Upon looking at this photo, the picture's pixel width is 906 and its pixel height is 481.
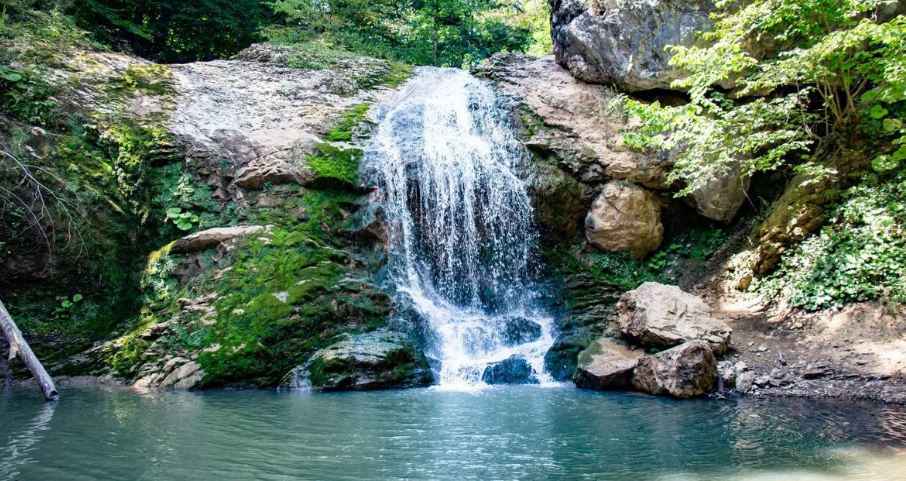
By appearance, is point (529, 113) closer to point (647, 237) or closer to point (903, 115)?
point (647, 237)

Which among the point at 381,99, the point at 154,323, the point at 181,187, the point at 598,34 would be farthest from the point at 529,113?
the point at 154,323

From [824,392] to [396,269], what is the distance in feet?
22.2

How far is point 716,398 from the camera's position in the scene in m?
6.76

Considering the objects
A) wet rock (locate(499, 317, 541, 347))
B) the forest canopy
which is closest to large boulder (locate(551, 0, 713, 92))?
wet rock (locate(499, 317, 541, 347))

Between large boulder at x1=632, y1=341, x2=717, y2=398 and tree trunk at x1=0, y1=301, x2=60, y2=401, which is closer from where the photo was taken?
tree trunk at x1=0, y1=301, x2=60, y2=401

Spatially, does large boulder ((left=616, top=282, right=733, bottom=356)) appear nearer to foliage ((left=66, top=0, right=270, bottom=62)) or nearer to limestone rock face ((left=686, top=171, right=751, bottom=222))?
limestone rock face ((left=686, top=171, right=751, bottom=222))

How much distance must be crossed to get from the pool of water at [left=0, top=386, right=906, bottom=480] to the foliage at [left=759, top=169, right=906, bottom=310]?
2.42 m

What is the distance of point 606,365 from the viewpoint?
25.3 ft

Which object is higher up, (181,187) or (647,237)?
(181,187)

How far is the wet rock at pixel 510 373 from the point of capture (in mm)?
8289

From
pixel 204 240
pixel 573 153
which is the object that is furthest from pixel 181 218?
pixel 573 153

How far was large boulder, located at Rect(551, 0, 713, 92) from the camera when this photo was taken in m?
11.0

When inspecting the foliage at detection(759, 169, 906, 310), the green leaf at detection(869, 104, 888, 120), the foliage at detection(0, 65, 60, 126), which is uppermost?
the foliage at detection(0, 65, 60, 126)

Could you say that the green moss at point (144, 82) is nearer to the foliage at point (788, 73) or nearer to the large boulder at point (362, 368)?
the large boulder at point (362, 368)
